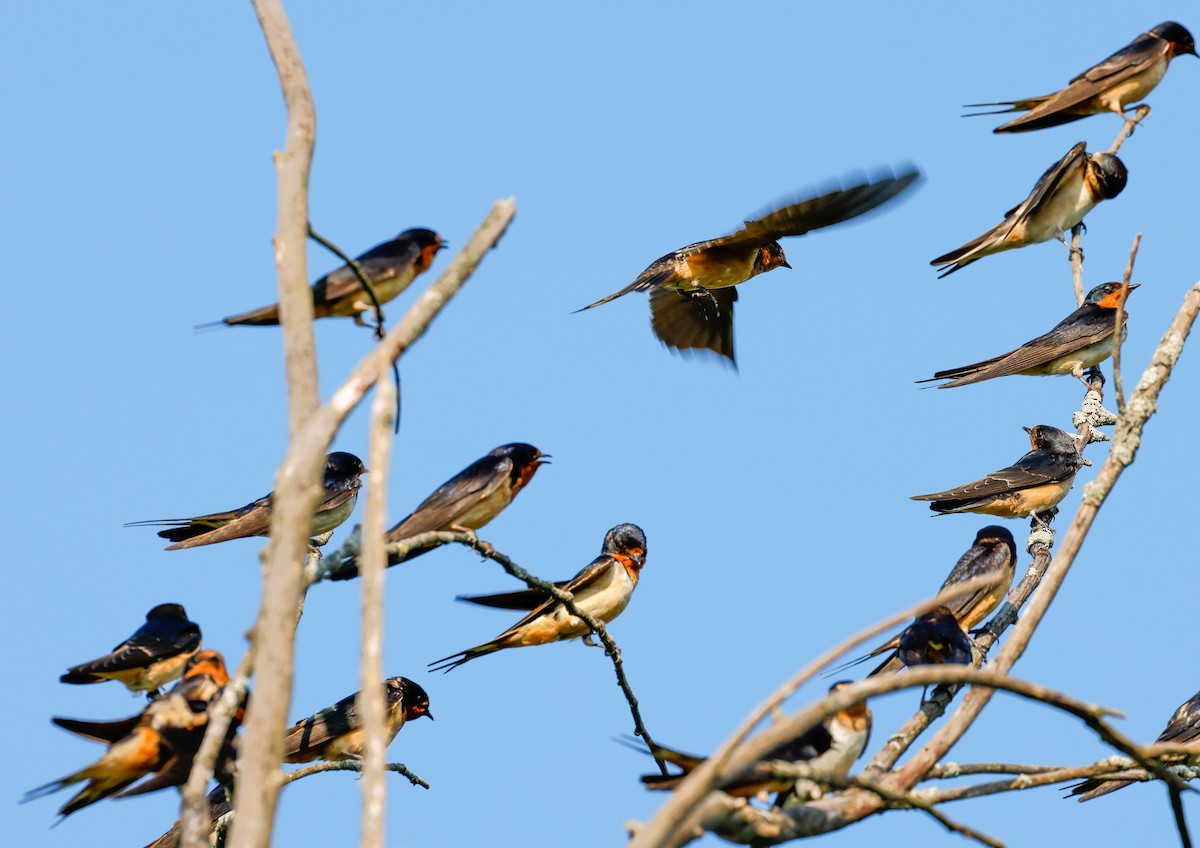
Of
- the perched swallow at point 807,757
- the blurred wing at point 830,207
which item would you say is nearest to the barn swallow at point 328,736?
the perched swallow at point 807,757

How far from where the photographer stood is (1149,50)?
339 inches

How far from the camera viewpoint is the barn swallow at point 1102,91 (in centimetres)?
814

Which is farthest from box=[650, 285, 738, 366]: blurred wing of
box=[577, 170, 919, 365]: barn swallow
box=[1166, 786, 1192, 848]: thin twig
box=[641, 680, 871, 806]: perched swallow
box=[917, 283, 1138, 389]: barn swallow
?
box=[1166, 786, 1192, 848]: thin twig

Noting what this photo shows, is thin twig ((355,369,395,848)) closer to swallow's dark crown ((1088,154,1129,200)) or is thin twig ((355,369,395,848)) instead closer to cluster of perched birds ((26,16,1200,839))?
cluster of perched birds ((26,16,1200,839))

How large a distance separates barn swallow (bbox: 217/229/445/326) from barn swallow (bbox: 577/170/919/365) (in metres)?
1.79

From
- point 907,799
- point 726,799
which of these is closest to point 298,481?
point 726,799

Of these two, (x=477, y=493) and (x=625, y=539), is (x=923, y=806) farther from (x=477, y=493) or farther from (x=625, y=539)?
(x=625, y=539)

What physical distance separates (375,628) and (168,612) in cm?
551

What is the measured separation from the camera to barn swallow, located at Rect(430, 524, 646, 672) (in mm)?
Answer: 7215

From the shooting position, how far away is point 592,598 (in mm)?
7715

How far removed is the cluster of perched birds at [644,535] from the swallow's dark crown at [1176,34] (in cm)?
2

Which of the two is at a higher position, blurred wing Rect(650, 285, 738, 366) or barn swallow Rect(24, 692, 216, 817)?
blurred wing Rect(650, 285, 738, 366)

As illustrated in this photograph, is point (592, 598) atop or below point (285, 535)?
atop

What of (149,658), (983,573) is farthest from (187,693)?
(983,573)
